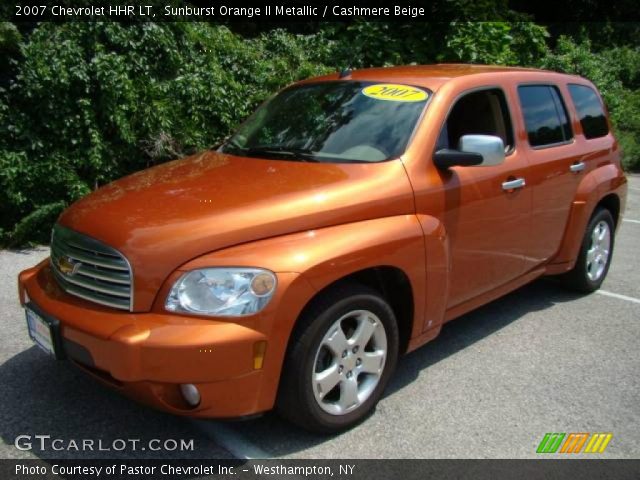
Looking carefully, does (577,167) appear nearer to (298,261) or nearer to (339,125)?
(339,125)

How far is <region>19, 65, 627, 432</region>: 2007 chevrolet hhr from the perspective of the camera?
2.59 m

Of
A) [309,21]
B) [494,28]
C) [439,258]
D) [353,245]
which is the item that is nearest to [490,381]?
[439,258]

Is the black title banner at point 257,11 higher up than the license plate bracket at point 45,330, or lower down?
higher up

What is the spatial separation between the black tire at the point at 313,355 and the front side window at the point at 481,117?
130cm

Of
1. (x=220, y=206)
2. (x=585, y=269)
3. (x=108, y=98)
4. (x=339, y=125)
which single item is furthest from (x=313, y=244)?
(x=108, y=98)

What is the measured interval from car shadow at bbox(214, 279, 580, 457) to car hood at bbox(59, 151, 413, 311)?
97 cm

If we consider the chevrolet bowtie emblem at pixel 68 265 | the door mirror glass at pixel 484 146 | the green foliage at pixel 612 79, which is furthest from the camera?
the green foliage at pixel 612 79

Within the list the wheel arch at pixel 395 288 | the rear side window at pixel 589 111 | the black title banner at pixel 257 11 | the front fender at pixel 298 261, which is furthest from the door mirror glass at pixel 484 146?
the black title banner at pixel 257 11

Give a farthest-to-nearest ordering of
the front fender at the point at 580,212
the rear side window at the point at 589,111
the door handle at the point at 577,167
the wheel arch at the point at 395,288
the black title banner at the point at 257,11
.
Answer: the black title banner at the point at 257,11 → the rear side window at the point at 589,111 → the front fender at the point at 580,212 → the door handle at the point at 577,167 → the wheel arch at the point at 395,288

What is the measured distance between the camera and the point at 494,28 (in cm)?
1022

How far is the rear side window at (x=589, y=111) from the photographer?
16.3ft

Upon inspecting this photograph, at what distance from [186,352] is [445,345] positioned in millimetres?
2220

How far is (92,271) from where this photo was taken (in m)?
2.79

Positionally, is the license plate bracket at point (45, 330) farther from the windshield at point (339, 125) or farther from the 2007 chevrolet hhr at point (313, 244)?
the windshield at point (339, 125)
